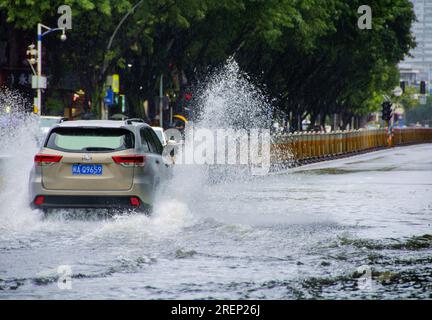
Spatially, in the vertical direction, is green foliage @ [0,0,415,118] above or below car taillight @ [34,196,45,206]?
above

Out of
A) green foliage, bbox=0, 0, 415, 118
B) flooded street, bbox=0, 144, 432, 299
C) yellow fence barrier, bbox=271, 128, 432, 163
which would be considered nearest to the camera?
flooded street, bbox=0, 144, 432, 299

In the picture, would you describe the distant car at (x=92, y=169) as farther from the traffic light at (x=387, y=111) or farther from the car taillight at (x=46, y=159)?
the traffic light at (x=387, y=111)

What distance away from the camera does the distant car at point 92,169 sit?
15.4 metres

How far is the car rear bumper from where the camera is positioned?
1539cm

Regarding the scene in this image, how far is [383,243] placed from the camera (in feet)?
45.7

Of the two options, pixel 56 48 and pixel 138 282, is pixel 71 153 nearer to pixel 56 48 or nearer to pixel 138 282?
pixel 138 282

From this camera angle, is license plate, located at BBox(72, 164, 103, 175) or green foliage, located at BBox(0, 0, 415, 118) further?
green foliage, located at BBox(0, 0, 415, 118)

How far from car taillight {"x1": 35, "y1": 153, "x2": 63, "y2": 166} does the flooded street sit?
0.66 metres

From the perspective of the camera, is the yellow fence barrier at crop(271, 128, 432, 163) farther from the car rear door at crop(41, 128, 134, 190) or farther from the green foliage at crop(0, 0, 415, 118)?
the car rear door at crop(41, 128, 134, 190)

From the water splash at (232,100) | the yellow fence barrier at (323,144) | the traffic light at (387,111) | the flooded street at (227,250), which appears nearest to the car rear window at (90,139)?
the flooded street at (227,250)

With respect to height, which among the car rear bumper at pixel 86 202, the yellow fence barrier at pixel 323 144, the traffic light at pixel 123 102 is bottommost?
the yellow fence barrier at pixel 323 144

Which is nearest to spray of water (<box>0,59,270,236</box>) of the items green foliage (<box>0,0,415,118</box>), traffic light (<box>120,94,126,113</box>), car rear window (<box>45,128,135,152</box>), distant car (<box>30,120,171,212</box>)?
distant car (<box>30,120,171,212</box>)

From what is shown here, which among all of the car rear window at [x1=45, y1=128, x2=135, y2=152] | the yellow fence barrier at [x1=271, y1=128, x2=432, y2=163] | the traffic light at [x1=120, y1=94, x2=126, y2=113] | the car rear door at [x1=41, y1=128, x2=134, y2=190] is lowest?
the yellow fence barrier at [x1=271, y1=128, x2=432, y2=163]
